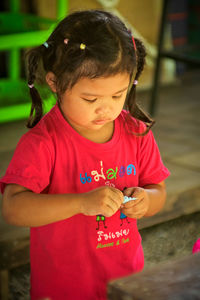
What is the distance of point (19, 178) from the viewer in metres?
1.32

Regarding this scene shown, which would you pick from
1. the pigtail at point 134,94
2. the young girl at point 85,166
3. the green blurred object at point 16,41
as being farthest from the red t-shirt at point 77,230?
the green blurred object at point 16,41

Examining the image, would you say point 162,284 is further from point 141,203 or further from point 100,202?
point 141,203

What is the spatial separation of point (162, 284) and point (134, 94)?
0.68 m

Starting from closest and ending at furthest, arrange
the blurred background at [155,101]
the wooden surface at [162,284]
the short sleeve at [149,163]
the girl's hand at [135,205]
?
1. the wooden surface at [162,284]
2. the girl's hand at [135,205]
3. the short sleeve at [149,163]
4. the blurred background at [155,101]

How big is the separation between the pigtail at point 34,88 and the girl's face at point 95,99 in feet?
0.35

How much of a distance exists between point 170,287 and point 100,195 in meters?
0.36

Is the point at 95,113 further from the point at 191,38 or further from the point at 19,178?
the point at 191,38

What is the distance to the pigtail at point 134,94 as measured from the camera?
149cm

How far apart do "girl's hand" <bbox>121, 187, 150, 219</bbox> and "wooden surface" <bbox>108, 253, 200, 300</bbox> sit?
346 mm

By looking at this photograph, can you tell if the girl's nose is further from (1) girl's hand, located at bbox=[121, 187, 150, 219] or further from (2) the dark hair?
(1) girl's hand, located at bbox=[121, 187, 150, 219]

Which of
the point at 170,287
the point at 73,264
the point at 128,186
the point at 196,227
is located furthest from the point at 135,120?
the point at 196,227

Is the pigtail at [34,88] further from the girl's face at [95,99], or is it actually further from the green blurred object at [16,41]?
the green blurred object at [16,41]

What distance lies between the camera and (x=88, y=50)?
1.31m

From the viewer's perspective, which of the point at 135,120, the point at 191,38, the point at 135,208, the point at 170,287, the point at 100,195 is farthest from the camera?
the point at 191,38
